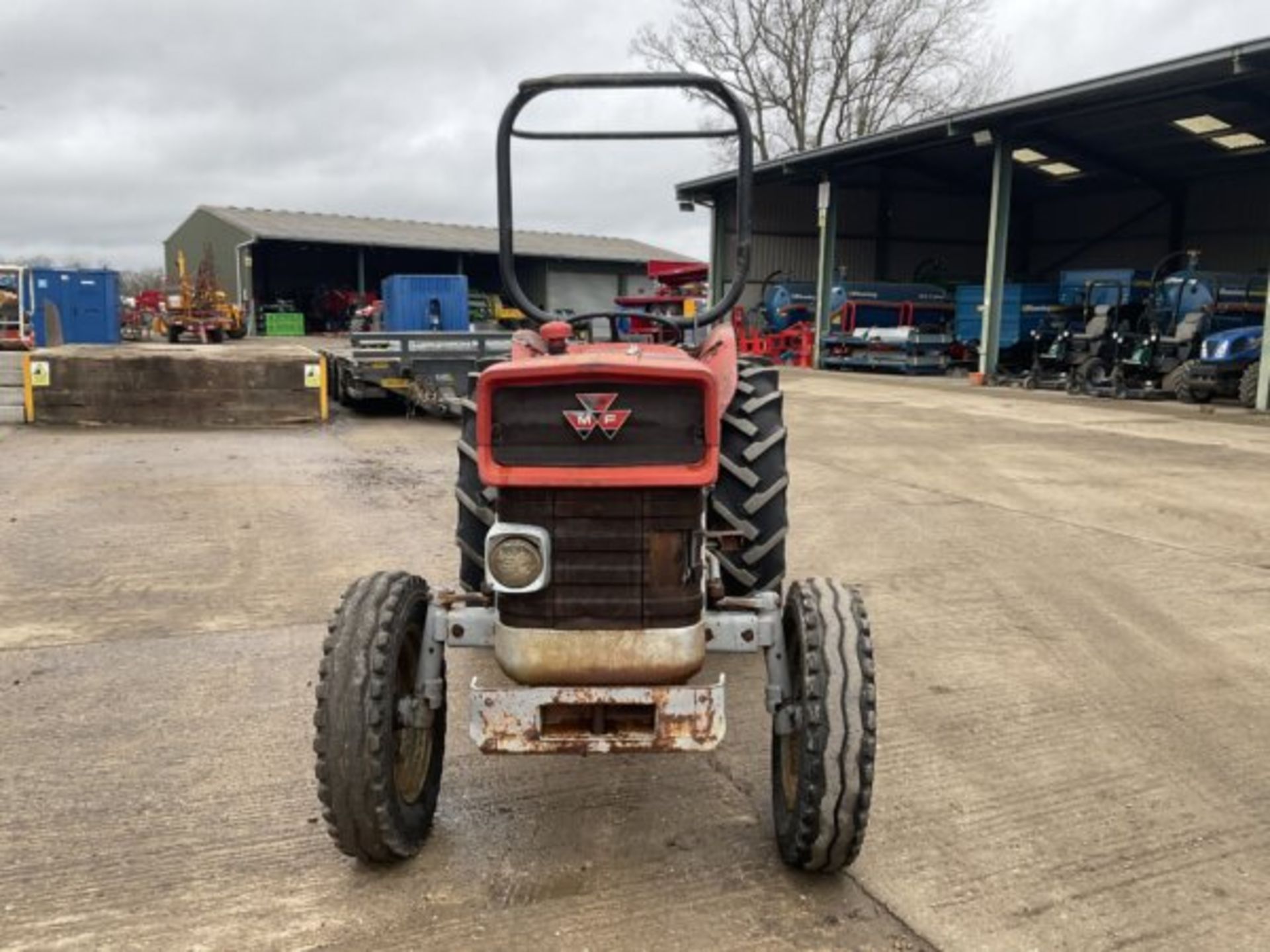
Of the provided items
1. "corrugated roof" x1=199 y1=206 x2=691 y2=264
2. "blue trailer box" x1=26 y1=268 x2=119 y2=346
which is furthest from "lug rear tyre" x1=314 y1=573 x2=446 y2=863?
"corrugated roof" x1=199 y1=206 x2=691 y2=264

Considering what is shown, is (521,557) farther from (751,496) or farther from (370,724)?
(751,496)

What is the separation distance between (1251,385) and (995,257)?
5.69 metres

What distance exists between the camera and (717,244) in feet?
86.1

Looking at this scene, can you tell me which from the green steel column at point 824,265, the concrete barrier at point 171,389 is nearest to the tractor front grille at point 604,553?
the concrete barrier at point 171,389

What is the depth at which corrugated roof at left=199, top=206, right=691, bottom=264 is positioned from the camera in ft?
127

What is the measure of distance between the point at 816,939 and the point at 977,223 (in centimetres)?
2858

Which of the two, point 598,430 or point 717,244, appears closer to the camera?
point 598,430

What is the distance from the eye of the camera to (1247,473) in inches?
339

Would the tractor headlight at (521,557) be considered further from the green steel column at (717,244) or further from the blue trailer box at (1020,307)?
the green steel column at (717,244)

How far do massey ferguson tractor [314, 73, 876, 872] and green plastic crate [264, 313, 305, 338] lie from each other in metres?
36.5

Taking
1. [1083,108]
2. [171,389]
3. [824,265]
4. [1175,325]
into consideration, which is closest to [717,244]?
[824,265]

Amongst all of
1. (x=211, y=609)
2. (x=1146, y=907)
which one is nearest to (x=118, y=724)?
(x=211, y=609)

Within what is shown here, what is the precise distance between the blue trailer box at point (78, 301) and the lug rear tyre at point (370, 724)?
23.3 metres

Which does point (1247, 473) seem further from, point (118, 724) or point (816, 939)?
point (118, 724)
